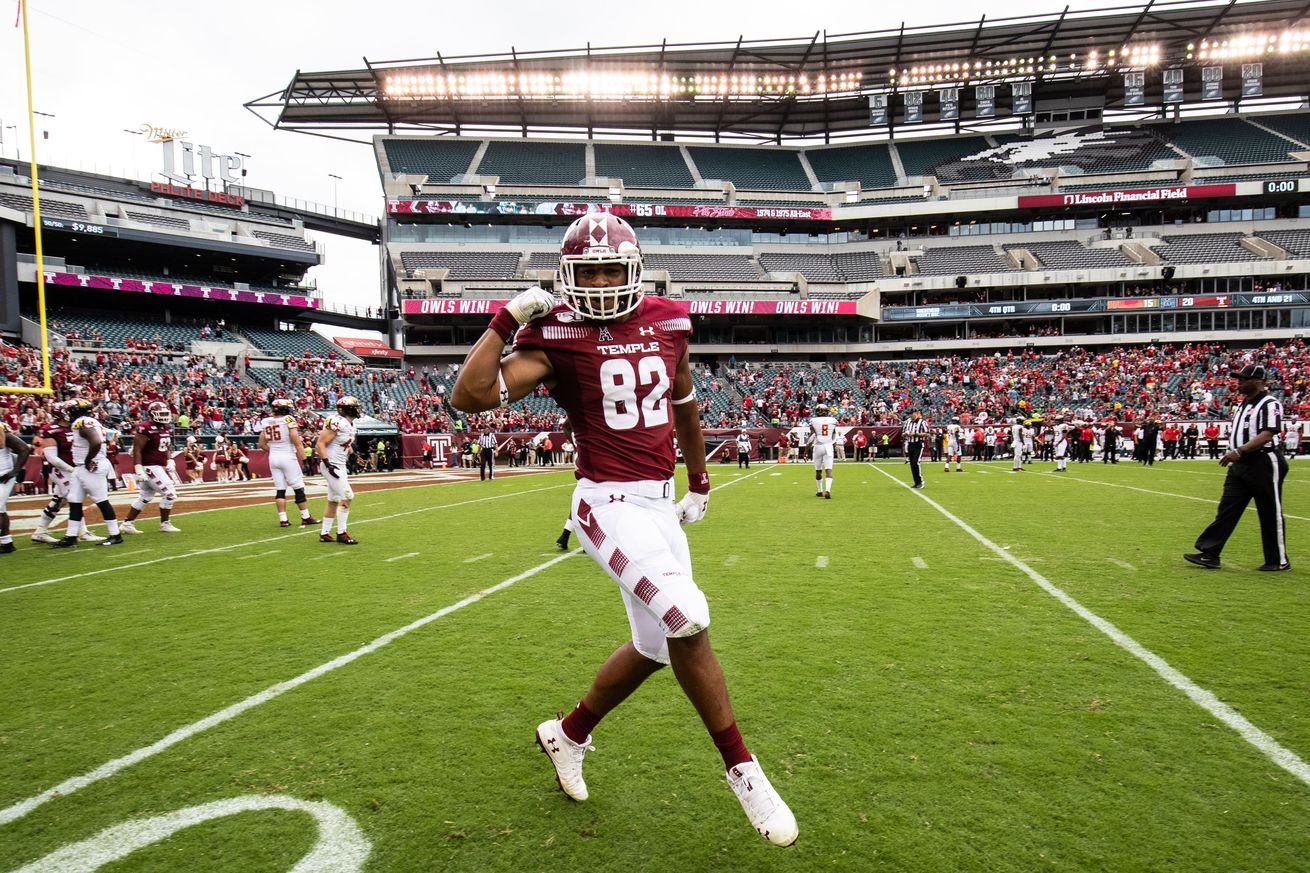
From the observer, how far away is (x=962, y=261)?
54094mm

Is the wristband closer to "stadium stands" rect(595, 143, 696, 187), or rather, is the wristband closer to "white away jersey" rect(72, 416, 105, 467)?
"white away jersey" rect(72, 416, 105, 467)

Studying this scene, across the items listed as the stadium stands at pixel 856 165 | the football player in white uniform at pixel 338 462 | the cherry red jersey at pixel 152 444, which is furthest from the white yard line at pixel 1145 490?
the stadium stands at pixel 856 165

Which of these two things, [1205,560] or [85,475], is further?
[85,475]

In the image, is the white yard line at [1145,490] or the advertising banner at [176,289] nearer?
the white yard line at [1145,490]

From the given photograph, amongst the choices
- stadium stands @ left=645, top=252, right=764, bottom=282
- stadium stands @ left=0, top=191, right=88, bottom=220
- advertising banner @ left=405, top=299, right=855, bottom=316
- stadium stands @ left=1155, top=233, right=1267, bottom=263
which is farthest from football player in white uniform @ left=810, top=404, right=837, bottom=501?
stadium stands @ left=0, top=191, right=88, bottom=220

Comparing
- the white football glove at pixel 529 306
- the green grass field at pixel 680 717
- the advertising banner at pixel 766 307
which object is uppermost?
the advertising banner at pixel 766 307

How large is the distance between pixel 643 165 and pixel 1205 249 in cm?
4081

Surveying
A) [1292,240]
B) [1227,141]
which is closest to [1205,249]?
[1292,240]

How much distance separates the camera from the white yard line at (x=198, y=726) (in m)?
3.13

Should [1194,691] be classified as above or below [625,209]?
below

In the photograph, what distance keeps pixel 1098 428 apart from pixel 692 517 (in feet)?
127

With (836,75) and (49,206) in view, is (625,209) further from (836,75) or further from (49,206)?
(49,206)

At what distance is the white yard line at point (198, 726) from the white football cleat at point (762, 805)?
289 centimetres

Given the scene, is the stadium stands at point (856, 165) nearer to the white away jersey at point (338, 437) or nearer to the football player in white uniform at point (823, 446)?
the football player in white uniform at point (823, 446)
